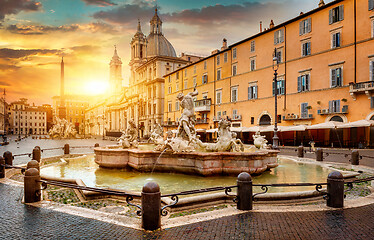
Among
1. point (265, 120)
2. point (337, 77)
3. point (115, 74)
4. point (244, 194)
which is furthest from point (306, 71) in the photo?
point (115, 74)

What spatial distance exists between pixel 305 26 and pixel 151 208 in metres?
32.5

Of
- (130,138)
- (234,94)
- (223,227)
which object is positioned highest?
(234,94)

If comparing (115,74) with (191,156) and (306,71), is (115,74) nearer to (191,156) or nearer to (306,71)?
(306,71)

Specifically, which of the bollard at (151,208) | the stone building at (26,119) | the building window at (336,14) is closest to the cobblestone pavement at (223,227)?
the bollard at (151,208)

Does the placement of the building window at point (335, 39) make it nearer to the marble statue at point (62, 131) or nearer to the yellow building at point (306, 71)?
Result: the yellow building at point (306, 71)

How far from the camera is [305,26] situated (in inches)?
1206

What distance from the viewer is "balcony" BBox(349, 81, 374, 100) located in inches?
931

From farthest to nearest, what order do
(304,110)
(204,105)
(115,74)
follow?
1. (115,74)
2. (204,105)
3. (304,110)

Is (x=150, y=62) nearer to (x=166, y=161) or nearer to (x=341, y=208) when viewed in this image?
(x=166, y=161)

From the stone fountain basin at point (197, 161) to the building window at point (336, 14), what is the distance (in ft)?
78.1

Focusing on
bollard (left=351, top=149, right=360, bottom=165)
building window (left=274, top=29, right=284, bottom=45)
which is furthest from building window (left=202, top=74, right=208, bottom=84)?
bollard (left=351, top=149, right=360, bottom=165)

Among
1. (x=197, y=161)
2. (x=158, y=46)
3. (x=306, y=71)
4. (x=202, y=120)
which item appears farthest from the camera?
(x=158, y=46)

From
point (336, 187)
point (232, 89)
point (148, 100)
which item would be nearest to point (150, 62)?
point (148, 100)

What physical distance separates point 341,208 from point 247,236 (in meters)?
2.93
